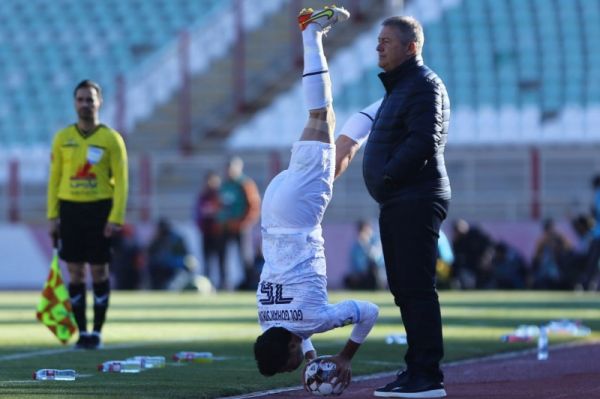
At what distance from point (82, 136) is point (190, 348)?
202 cm

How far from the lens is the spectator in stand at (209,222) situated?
26798 mm

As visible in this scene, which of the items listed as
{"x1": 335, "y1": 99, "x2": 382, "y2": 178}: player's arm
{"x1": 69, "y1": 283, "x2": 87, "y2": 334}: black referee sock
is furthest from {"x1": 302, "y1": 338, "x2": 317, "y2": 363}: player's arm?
{"x1": 69, "y1": 283, "x2": 87, "y2": 334}: black referee sock

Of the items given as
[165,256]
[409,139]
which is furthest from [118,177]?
[165,256]

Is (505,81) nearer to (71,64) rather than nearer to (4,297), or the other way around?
(71,64)

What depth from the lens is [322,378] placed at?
354 inches

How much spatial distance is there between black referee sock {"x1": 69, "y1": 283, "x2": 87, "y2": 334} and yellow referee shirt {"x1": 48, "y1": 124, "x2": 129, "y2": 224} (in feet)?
2.16

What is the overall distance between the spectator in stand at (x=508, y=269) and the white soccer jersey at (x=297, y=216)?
17.2m

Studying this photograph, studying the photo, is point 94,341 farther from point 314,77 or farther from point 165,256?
point 165,256

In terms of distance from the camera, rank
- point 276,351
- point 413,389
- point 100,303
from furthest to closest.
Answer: point 100,303 < point 413,389 < point 276,351

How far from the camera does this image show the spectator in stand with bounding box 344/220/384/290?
26.5 meters

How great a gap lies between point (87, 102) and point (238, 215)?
44.6 ft

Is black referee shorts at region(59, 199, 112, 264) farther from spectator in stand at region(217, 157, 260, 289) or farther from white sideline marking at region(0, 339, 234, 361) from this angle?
spectator in stand at region(217, 157, 260, 289)

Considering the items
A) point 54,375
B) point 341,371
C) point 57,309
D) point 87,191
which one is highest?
point 87,191

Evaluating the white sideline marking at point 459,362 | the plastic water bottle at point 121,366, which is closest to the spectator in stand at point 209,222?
the white sideline marking at point 459,362
